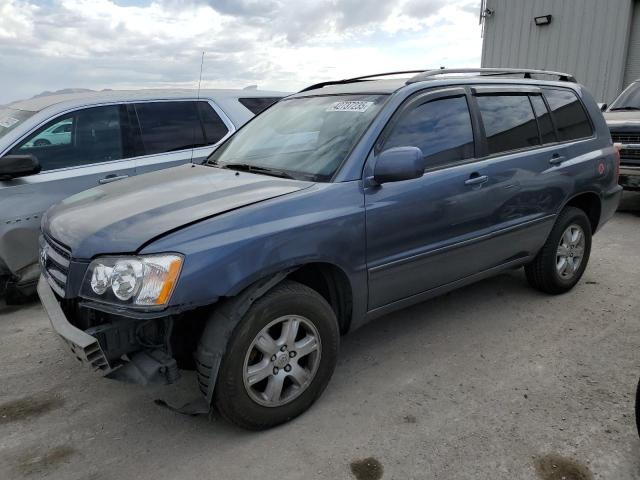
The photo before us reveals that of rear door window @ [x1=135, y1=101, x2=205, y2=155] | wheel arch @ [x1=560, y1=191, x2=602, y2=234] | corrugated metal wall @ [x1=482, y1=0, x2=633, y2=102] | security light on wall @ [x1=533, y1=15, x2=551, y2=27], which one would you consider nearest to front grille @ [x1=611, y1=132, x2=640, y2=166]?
wheel arch @ [x1=560, y1=191, x2=602, y2=234]

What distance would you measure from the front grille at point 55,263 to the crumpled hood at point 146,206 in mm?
51

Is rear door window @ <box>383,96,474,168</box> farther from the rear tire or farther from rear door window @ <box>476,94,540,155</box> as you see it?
the rear tire

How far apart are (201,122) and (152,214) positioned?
114 inches

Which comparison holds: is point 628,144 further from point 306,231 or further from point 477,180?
point 306,231

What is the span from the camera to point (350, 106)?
3.34 m

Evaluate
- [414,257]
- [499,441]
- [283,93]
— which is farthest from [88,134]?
[499,441]

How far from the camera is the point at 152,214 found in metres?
2.62

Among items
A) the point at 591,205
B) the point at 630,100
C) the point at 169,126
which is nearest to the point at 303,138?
the point at 169,126

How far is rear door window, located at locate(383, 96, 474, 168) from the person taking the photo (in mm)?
3203

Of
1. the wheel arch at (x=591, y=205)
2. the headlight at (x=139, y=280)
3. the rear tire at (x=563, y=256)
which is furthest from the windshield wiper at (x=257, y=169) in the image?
the wheel arch at (x=591, y=205)

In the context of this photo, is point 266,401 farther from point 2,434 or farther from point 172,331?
point 2,434

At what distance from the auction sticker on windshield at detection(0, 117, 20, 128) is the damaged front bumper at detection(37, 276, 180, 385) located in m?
2.81

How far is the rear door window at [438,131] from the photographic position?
320cm

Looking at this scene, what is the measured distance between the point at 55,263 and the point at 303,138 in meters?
1.59
